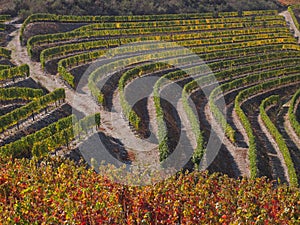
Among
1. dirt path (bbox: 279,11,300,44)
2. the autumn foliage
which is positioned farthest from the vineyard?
dirt path (bbox: 279,11,300,44)

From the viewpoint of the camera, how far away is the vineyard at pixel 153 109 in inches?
778

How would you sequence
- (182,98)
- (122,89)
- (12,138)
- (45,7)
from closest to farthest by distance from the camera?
1. (12,138)
2. (122,89)
3. (182,98)
4. (45,7)

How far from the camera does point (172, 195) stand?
65.4ft

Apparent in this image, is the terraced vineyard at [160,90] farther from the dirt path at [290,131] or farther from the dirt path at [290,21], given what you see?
the dirt path at [290,21]

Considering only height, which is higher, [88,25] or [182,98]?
[88,25]

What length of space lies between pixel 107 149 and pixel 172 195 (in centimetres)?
1193

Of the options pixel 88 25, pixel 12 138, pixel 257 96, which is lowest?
pixel 257 96

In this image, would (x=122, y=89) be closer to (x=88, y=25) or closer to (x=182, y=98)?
(x=182, y=98)

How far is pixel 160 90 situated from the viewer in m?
48.8

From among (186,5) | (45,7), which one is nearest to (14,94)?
(45,7)

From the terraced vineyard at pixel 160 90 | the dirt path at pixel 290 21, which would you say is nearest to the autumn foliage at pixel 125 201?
the terraced vineyard at pixel 160 90

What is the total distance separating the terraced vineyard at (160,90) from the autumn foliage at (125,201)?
23.0 feet

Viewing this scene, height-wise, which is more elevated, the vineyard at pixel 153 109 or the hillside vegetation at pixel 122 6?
the hillside vegetation at pixel 122 6

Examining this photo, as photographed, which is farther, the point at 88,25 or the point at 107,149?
the point at 88,25
